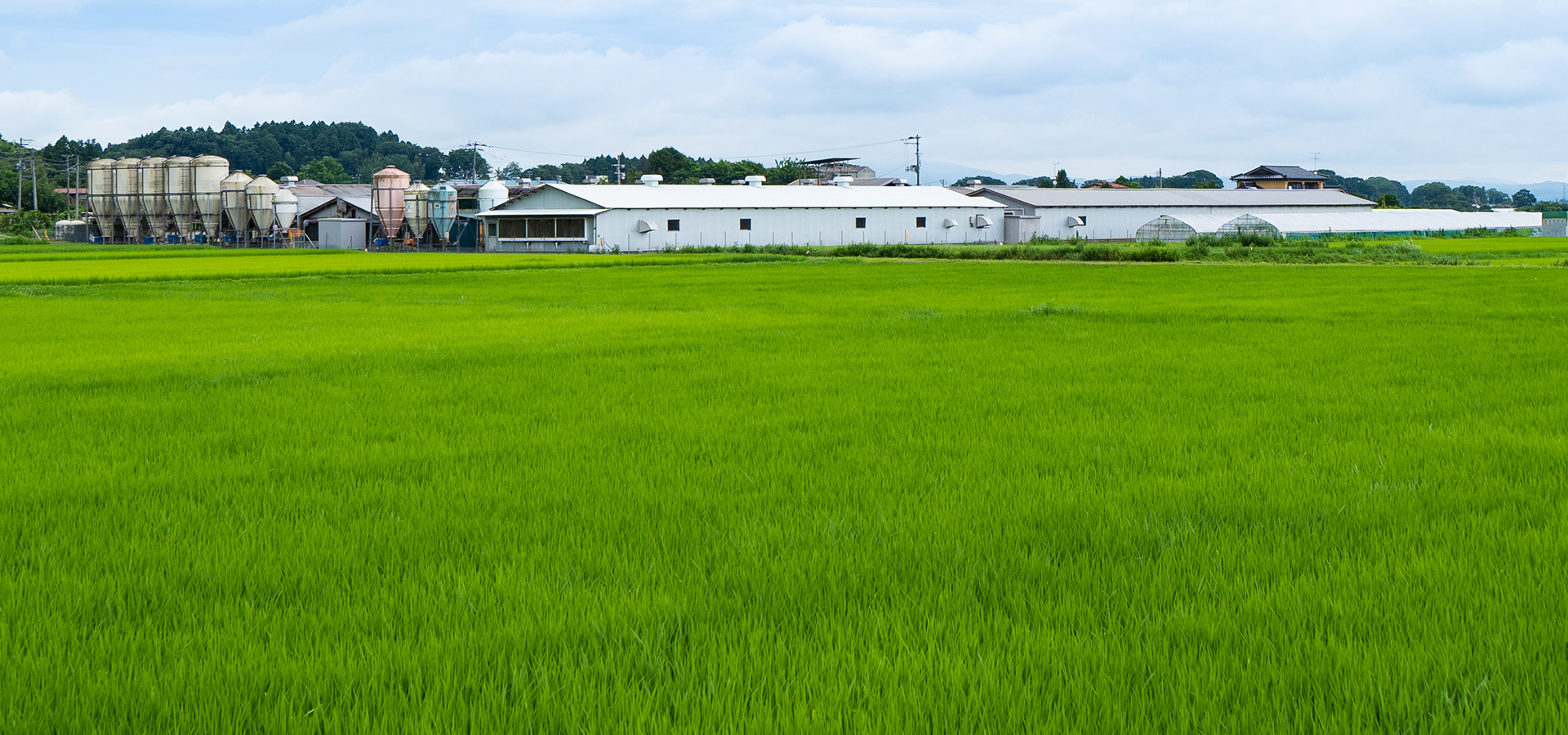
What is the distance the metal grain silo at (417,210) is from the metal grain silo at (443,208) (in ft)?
2.22

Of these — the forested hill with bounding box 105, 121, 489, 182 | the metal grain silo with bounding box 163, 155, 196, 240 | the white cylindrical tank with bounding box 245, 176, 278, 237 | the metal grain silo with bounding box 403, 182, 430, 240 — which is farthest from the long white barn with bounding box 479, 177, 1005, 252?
the forested hill with bounding box 105, 121, 489, 182

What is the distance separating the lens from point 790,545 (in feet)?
13.5

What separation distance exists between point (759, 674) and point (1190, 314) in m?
13.8

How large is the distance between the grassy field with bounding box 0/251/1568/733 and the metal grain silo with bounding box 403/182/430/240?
5223 cm

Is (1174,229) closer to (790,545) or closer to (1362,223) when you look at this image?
(1362,223)

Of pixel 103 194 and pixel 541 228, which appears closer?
pixel 541 228

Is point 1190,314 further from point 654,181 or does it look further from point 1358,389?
point 654,181

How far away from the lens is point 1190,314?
50.9 ft

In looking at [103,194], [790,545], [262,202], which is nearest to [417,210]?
[262,202]

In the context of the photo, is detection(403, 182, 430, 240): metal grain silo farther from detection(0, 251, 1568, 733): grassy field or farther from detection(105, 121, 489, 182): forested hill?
detection(105, 121, 489, 182): forested hill

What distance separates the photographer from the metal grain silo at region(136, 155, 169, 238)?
230 ft

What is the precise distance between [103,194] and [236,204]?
34.8 feet

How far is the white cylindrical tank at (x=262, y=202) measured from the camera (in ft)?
A: 214

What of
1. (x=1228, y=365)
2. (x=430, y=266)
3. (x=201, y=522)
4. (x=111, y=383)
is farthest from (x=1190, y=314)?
(x=430, y=266)
